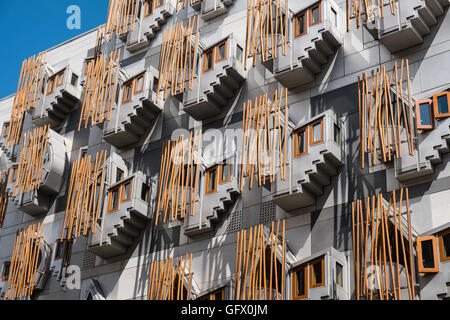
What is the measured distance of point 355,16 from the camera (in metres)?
19.0

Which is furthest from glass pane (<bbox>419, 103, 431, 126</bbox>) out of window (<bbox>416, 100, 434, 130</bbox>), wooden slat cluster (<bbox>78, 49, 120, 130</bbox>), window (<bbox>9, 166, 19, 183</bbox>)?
window (<bbox>9, 166, 19, 183</bbox>)

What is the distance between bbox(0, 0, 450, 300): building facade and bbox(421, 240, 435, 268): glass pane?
0.04m

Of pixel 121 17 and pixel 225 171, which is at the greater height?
pixel 121 17

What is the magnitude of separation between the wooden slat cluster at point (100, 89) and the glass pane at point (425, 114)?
35.6 feet

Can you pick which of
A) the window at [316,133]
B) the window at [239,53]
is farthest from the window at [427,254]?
the window at [239,53]

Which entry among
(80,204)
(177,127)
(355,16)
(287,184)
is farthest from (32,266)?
(355,16)

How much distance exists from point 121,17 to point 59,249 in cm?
928

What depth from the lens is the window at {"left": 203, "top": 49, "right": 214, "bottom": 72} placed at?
21.5 m

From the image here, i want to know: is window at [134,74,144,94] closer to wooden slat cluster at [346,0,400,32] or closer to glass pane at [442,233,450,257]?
wooden slat cluster at [346,0,400,32]

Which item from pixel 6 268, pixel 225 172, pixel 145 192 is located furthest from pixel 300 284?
pixel 6 268

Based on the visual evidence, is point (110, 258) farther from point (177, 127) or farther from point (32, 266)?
point (177, 127)

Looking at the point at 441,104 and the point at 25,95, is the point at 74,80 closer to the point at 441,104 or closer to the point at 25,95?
the point at 25,95

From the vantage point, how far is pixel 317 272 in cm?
1612

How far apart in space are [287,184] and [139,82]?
771 cm
